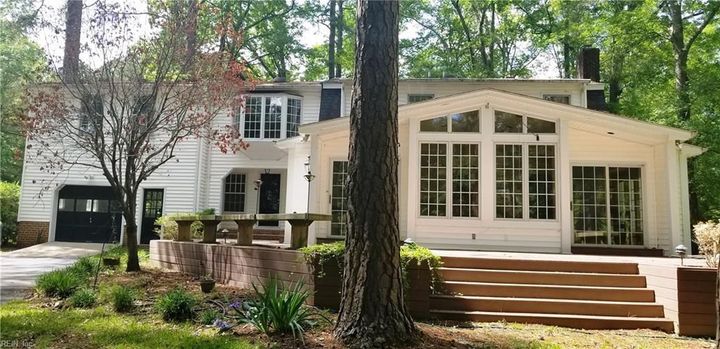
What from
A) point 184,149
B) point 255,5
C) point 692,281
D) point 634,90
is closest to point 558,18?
point 634,90

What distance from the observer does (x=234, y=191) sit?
18.5 m

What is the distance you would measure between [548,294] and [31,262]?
1247cm

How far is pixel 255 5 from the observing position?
25.5 meters

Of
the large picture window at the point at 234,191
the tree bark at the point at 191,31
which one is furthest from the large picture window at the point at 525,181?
the large picture window at the point at 234,191

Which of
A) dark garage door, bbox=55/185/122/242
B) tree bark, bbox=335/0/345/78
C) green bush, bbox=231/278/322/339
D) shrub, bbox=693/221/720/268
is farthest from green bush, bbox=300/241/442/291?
tree bark, bbox=335/0/345/78

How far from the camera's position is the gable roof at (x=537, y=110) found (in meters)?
10.3

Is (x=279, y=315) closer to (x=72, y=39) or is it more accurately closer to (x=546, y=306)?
(x=546, y=306)

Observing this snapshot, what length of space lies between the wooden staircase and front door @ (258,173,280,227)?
11.9m

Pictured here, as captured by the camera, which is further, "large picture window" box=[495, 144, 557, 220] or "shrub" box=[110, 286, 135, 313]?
"large picture window" box=[495, 144, 557, 220]

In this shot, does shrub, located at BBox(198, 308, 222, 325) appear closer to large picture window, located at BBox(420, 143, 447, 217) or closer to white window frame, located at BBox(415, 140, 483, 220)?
white window frame, located at BBox(415, 140, 483, 220)

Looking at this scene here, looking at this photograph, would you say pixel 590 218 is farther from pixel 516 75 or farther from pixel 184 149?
pixel 516 75

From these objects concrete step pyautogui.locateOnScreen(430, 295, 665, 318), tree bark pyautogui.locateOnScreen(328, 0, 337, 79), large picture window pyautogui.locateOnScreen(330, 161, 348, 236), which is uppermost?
tree bark pyautogui.locateOnScreen(328, 0, 337, 79)

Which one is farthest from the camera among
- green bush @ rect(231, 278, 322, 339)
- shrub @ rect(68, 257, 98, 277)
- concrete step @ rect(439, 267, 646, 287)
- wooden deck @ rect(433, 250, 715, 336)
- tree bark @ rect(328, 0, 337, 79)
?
tree bark @ rect(328, 0, 337, 79)

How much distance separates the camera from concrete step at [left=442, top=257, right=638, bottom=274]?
23.0 ft
